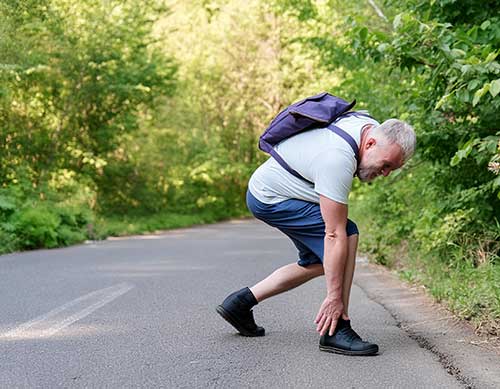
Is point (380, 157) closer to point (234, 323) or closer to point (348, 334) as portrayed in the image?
point (348, 334)

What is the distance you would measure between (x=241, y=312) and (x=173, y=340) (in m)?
0.47

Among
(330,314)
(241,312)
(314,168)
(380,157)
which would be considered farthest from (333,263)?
(241,312)

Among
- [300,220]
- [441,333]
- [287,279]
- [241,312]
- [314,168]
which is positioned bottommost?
[441,333]

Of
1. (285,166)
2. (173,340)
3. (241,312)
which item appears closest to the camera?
(285,166)

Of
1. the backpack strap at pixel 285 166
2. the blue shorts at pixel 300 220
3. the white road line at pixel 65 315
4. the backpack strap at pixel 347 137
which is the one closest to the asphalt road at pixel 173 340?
the white road line at pixel 65 315

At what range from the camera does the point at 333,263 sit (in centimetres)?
420

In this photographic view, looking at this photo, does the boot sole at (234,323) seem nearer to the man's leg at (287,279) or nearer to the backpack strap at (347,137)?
the man's leg at (287,279)

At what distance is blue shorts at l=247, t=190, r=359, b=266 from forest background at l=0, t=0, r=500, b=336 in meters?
1.13

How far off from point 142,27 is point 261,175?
63.2ft

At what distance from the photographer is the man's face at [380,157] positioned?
4082mm

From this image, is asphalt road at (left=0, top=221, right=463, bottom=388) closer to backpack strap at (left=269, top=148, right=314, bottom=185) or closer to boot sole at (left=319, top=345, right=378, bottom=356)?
boot sole at (left=319, top=345, right=378, bottom=356)

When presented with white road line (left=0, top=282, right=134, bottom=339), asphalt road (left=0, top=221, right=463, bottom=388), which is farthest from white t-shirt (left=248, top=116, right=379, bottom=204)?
white road line (left=0, top=282, right=134, bottom=339)

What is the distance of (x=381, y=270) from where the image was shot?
9.20 m

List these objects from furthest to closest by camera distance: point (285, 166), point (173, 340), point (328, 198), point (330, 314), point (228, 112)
Result: point (228, 112) → point (173, 340) → point (285, 166) → point (330, 314) → point (328, 198)
